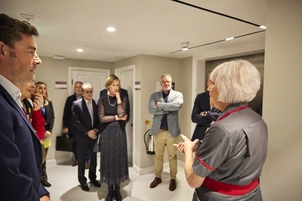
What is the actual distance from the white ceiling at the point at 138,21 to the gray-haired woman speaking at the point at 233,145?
779 mm

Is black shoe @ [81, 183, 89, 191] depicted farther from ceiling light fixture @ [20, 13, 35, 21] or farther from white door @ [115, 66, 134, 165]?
ceiling light fixture @ [20, 13, 35, 21]

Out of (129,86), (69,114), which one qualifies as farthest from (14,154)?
(69,114)

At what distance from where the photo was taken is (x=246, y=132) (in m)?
0.92

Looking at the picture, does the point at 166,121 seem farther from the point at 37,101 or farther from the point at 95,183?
the point at 37,101

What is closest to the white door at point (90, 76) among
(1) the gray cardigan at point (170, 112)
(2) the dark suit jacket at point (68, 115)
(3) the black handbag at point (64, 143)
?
(2) the dark suit jacket at point (68, 115)

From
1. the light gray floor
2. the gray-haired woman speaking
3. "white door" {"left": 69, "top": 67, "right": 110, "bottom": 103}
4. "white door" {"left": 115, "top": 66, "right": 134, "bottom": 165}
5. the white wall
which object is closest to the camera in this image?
the gray-haired woman speaking

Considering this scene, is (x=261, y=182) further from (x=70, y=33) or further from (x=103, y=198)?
(x=70, y=33)

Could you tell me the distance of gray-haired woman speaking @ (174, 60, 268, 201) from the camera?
0.91m

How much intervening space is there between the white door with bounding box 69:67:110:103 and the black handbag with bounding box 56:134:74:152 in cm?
95

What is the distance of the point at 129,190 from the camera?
2.91m

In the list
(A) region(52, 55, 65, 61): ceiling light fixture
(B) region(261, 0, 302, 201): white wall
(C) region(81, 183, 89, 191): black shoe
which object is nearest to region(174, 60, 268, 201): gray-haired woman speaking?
(B) region(261, 0, 302, 201): white wall

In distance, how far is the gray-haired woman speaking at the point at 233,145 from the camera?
2.98ft

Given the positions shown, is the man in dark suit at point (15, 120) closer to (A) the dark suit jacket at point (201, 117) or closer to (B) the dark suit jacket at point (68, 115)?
(A) the dark suit jacket at point (201, 117)

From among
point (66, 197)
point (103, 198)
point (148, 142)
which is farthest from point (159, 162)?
point (66, 197)
